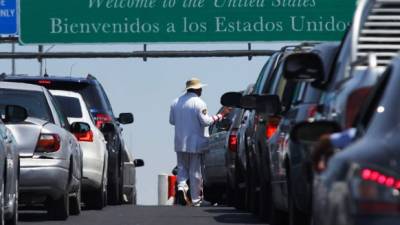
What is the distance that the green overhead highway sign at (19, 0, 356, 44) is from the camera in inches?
1465

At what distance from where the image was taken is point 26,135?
17.1 metres

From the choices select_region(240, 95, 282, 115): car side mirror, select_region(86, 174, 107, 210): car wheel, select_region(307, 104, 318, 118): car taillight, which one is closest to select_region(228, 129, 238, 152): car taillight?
select_region(86, 174, 107, 210): car wheel

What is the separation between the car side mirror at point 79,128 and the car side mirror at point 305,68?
28.8 feet

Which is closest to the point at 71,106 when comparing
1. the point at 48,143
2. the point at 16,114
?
the point at 48,143

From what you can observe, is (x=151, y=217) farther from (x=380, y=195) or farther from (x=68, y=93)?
(x=380, y=195)

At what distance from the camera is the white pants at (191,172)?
24.5 m

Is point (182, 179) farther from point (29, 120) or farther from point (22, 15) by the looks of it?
point (22, 15)

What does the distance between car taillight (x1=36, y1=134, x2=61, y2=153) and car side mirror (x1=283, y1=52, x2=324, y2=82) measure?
6148 millimetres

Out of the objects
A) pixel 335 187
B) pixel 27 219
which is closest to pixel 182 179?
pixel 27 219

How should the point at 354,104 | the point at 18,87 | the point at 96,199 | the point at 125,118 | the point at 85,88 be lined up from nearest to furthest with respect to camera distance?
the point at 354,104
the point at 18,87
the point at 96,199
the point at 85,88
the point at 125,118

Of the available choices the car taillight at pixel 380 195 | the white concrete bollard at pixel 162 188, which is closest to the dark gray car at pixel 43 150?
the car taillight at pixel 380 195

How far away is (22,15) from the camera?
37281 mm

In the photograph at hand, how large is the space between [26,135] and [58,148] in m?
0.39

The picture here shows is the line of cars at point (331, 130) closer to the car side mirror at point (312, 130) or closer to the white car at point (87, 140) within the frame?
the car side mirror at point (312, 130)
